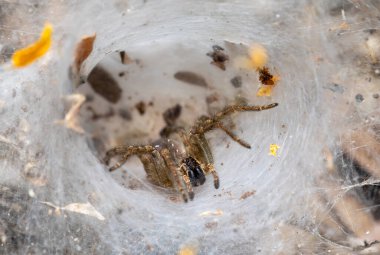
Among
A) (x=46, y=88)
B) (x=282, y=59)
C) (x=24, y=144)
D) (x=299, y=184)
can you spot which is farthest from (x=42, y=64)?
(x=299, y=184)

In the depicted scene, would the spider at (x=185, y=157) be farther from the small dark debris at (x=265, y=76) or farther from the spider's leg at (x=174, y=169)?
the small dark debris at (x=265, y=76)

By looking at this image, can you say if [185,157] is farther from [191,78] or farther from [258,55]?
[258,55]

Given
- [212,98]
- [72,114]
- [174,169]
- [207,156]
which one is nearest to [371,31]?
[212,98]

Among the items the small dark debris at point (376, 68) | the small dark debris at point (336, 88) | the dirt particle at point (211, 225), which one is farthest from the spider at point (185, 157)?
the small dark debris at point (376, 68)

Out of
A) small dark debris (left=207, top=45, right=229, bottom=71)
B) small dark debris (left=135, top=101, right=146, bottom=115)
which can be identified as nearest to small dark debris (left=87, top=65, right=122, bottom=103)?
small dark debris (left=135, top=101, right=146, bottom=115)

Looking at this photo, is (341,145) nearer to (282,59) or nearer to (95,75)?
(282,59)

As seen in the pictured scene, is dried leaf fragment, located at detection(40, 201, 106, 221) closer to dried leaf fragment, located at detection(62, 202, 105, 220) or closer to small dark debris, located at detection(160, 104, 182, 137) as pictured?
dried leaf fragment, located at detection(62, 202, 105, 220)

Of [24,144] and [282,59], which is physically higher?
[282,59]
